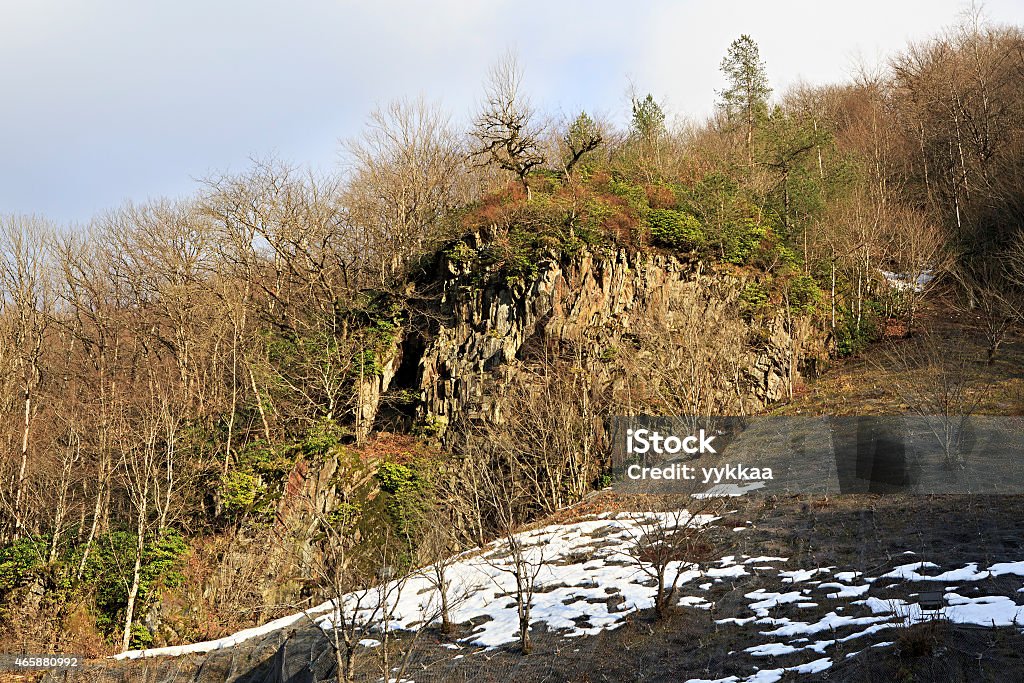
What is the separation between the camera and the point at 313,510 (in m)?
19.6

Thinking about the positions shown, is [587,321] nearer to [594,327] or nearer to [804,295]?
[594,327]

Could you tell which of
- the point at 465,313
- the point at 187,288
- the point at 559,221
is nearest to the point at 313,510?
the point at 465,313

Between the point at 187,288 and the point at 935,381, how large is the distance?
21923 mm

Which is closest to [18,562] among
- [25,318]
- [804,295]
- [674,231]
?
[25,318]

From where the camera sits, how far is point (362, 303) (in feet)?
Answer: 82.3

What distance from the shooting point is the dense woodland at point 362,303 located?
59.4ft

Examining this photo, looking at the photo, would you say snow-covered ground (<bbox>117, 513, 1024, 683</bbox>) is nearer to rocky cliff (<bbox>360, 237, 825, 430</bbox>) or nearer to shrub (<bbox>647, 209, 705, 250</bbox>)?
rocky cliff (<bbox>360, 237, 825, 430</bbox>)

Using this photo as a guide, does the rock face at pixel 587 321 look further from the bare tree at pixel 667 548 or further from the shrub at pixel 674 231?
the bare tree at pixel 667 548

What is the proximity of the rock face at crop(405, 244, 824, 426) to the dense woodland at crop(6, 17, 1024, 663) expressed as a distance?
2.39 feet

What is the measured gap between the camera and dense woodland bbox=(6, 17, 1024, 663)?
59.4ft

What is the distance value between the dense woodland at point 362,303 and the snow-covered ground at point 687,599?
1349 millimetres

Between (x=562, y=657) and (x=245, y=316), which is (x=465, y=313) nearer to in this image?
(x=245, y=316)

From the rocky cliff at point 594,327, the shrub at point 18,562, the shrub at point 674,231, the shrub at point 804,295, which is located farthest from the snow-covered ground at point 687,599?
the shrub at point 804,295

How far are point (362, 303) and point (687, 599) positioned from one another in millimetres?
16841
